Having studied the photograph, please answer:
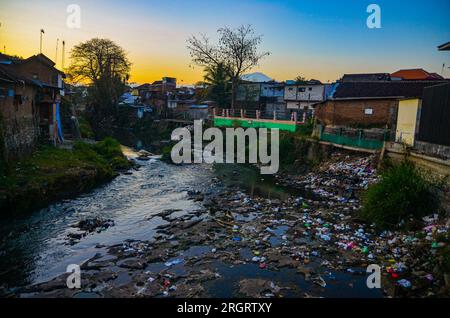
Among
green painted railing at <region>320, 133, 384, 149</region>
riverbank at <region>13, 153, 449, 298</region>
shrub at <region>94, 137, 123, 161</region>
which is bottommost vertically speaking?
riverbank at <region>13, 153, 449, 298</region>

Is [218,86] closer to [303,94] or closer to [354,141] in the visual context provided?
[303,94]

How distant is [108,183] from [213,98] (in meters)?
26.4

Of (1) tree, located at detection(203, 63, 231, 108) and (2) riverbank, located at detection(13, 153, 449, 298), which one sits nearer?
(2) riverbank, located at detection(13, 153, 449, 298)

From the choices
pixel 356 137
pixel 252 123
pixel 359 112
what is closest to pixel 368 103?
pixel 359 112

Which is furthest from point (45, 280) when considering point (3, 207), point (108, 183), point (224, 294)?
point (108, 183)

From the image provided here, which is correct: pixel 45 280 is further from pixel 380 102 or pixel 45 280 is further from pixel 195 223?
pixel 380 102

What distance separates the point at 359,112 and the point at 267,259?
52.3 ft

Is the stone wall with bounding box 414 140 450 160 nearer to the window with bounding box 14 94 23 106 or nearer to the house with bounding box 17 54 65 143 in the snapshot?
the window with bounding box 14 94 23 106

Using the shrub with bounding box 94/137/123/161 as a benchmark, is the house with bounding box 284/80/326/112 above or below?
above

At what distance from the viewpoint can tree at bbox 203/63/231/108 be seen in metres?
39.6

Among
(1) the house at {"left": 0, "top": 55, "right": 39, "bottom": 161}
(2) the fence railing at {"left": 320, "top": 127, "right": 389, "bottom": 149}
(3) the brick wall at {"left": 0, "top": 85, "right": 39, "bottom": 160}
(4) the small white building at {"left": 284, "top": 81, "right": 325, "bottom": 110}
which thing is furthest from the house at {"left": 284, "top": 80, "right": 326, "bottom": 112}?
(1) the house at {"left": 0, "top": 55, "right": 39, "bottom": 161}

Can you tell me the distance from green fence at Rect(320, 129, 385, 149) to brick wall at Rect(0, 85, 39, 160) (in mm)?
16700

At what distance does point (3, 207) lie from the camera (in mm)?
11344

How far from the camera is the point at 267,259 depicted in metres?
8.82
